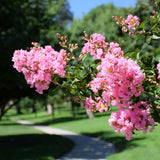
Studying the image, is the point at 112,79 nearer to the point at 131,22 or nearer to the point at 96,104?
the point at 96,104

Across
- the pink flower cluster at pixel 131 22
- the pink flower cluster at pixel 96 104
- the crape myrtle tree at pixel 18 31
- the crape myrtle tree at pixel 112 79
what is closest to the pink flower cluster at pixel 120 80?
the crape myrtle tree at pixel 112 79

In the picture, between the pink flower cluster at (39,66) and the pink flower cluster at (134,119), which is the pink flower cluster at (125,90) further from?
the pink flower cluster at (39,66)

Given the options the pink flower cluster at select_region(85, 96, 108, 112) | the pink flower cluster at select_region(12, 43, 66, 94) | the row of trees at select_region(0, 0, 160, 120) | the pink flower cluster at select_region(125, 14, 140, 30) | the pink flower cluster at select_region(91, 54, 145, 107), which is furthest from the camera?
the row of trees at select_region(0, 0, 160, 120)

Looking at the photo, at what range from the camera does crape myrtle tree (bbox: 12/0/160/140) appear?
1.59 metres

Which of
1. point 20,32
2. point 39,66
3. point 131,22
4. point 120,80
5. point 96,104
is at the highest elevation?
point 20,32

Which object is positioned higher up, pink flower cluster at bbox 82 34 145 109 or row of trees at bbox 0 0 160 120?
row of trees at bbox 0 0 160 120

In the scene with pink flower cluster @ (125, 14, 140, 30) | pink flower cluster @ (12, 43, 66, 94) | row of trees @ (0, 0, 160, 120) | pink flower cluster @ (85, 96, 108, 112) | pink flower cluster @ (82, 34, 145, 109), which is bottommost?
pink flower cluster @ (85, 96, 108, 112)

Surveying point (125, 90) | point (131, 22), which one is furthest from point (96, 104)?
point (131, 22)

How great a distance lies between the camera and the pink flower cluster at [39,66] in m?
1.83

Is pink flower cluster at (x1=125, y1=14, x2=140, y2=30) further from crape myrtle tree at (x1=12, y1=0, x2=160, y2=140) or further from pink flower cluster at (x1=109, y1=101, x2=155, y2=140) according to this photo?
pink flower cluster at (x1=109, y1=101, x2=155, y2=140)

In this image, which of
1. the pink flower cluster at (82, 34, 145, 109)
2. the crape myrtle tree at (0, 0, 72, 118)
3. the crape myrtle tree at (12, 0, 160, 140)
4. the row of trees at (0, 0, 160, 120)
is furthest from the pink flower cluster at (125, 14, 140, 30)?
the crape myrtle tree at (0, 0, 72, 118)

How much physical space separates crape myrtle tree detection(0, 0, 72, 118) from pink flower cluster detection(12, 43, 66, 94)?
18.6 feet

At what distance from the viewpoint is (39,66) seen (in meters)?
1.83

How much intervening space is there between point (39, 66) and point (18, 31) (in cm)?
754
